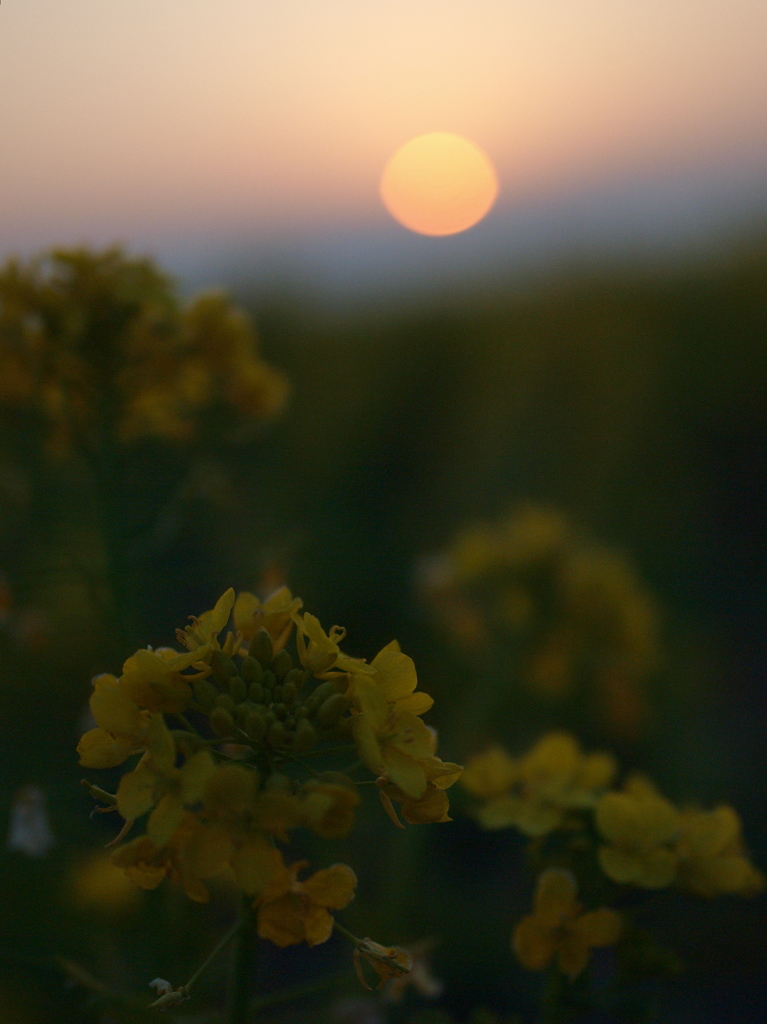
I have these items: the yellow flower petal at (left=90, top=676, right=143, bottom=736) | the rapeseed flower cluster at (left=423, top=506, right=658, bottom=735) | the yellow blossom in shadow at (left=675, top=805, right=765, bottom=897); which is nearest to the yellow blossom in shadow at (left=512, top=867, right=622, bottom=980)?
the yellow blossom in shadow at (left=675, top=805, right=765, bottom=897)

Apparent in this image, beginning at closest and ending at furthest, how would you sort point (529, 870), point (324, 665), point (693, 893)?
point (324, 665) < point (693, 893) < point (529, 870)

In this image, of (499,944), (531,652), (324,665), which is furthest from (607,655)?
(324,665)

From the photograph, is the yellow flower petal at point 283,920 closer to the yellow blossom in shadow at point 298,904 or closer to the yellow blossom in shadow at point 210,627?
the yellow blossom in shadow at point 298,904

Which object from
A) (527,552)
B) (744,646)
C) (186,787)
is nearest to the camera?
(186,787)

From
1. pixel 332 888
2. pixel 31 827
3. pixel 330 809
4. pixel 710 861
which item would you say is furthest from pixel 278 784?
pixel 31 827

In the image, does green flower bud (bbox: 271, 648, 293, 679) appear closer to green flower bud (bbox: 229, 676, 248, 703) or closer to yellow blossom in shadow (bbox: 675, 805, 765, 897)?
green flower bud (bbox: 229, 676, 248, 703)

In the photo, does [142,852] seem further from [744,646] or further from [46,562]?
[744,646]
